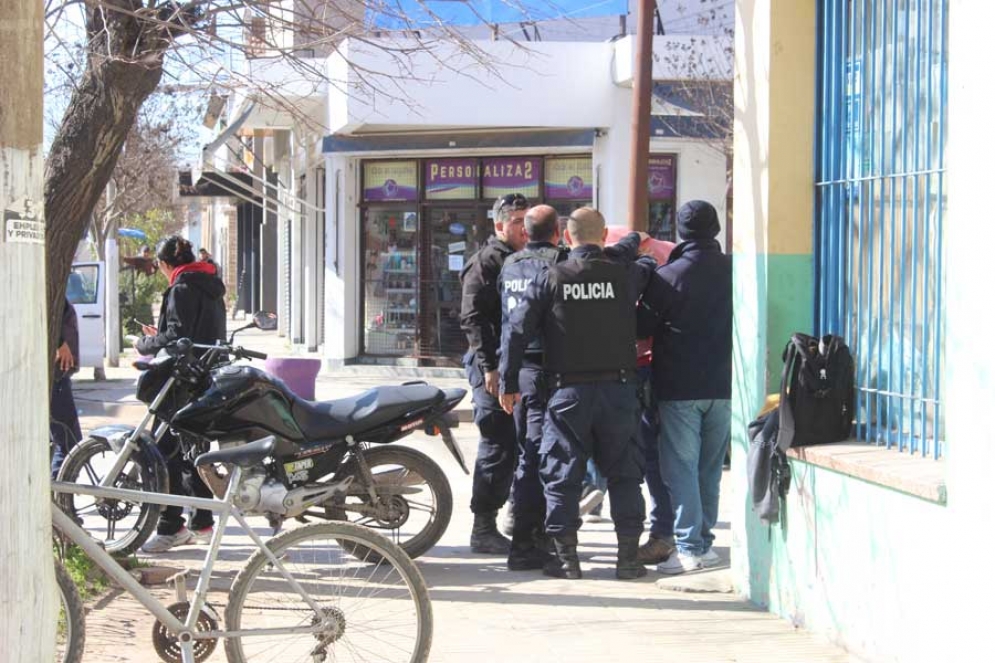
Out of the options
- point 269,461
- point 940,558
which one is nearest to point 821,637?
point 940,558

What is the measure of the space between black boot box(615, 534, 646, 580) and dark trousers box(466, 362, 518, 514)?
94 cm

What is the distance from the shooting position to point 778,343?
618cm

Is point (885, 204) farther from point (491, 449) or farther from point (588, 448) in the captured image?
point (491, 449)

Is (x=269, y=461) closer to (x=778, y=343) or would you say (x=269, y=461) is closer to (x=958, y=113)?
(x=778, y=343)

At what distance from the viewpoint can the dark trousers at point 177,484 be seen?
751cm

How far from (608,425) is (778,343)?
1.03m

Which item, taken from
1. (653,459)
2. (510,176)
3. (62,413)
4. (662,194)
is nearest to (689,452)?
(653,459)

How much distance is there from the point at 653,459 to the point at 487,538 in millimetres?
1105

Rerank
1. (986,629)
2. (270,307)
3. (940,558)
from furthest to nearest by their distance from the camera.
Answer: (270,307) → (940,558) → (986,629)

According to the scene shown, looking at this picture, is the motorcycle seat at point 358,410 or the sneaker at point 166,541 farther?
the sneaker at point 166,541

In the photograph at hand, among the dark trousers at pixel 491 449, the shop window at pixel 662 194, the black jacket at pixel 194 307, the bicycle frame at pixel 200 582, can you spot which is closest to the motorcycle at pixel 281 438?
the dark trousers at pixel 491 449

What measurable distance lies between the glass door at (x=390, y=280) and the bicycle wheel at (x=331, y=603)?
15.3m

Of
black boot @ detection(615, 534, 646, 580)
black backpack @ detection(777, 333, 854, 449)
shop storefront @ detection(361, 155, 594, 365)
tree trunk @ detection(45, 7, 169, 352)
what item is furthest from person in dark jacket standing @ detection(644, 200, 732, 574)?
shop storefront @ detection(361, 155, 594, 365)

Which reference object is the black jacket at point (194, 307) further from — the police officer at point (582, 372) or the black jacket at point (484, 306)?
the police officer at point (582, 372)
